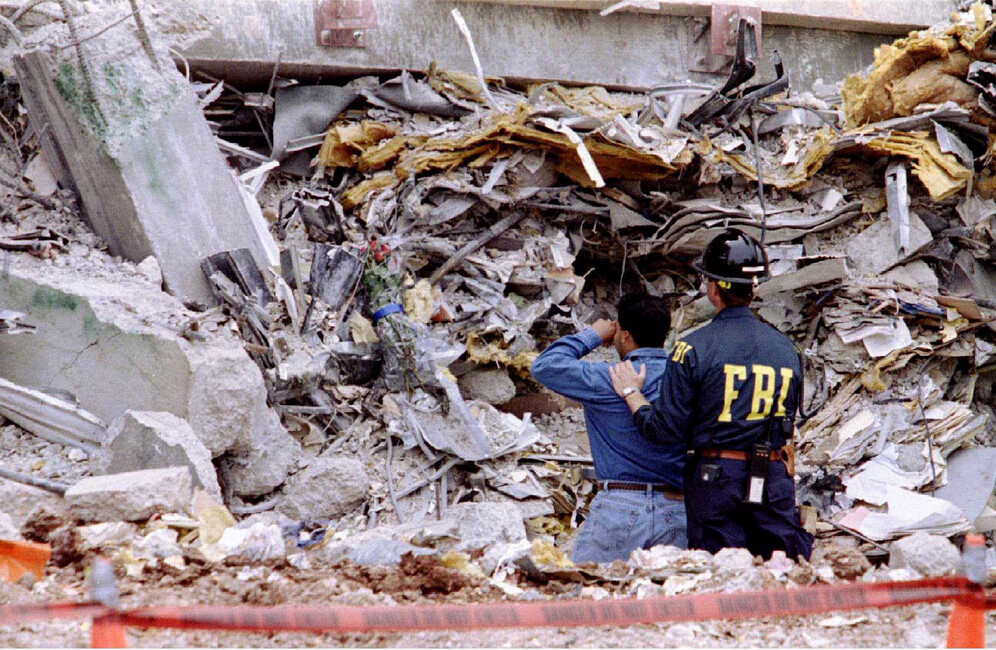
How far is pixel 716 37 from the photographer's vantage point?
8.22 meters

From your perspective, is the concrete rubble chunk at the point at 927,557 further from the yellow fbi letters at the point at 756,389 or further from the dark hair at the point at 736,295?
the dark hair at the point at 736,295

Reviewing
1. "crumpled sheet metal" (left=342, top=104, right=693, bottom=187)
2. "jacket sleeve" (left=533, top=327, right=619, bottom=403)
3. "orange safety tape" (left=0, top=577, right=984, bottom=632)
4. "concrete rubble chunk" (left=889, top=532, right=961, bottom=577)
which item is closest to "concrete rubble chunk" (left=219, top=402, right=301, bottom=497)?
"jacket sleeve" (left=533, top=327, right=619, bottom=403)

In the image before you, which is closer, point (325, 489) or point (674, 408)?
point (674, 408)

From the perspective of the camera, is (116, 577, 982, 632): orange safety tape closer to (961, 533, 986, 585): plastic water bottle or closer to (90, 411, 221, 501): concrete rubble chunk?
(961, 533, 986, 585): plastic water bottle

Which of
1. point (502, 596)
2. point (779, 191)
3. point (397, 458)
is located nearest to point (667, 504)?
point (502, 596)

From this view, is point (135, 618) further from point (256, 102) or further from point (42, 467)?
point (256, 102)

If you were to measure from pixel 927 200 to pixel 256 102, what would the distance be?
527 centimetres

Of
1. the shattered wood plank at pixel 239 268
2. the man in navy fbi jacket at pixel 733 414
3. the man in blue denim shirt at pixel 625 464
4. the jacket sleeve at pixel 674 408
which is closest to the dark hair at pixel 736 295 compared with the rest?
the man in navy fbi jacket at pixel 733 414

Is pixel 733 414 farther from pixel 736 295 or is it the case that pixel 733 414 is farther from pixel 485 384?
pixel 485 384

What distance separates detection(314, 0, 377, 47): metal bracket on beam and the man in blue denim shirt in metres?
4.06

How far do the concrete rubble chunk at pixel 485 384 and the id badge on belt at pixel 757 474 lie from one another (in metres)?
2.93

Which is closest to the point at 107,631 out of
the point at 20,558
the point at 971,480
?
the point at 20,558

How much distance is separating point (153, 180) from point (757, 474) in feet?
11.7

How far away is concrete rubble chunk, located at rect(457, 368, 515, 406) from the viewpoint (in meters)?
6.43
